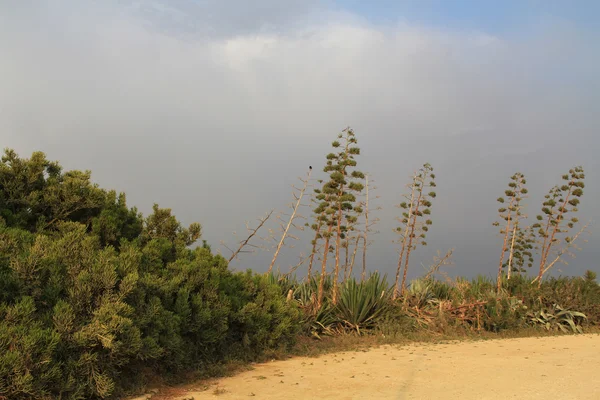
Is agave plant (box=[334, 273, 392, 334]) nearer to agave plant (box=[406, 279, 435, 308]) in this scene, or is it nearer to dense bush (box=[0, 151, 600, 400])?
dense bush (box=[0, 151, 600, 400])

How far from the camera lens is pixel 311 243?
521 inches

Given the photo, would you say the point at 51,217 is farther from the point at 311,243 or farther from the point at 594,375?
the point at 594,375

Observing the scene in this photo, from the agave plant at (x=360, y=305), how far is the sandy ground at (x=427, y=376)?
1.72m

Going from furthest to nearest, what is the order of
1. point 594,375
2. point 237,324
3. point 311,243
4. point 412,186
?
1. point 412,186
2. point 311,243
3. point 237,324
4. point 594,375

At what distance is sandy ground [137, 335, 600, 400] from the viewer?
5.93 metres

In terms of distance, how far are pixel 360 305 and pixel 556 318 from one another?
233 inches

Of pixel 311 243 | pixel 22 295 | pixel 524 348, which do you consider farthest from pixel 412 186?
pixel 22 295

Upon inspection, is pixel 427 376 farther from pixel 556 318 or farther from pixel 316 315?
pixel 556 318

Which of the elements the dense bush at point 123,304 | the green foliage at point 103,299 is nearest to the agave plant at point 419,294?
the dense bush at point 123,304

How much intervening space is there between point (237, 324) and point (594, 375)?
17.6 ft

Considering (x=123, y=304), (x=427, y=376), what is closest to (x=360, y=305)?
(x=427, y=376)

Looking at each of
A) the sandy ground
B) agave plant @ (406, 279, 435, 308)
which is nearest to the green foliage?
the sandy ground

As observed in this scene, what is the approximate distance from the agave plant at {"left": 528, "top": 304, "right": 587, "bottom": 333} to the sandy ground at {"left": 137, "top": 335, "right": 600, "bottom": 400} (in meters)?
3.67

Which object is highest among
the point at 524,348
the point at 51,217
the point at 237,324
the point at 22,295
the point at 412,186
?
the point at 412,186
